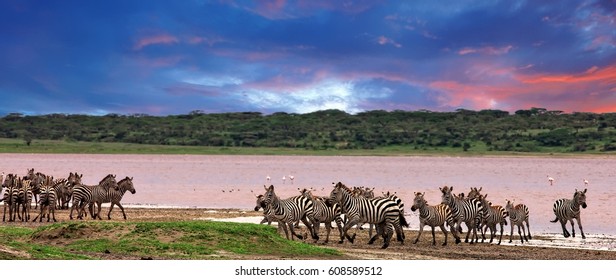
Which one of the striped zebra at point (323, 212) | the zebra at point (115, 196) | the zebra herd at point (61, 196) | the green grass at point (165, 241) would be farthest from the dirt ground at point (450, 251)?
the zebra herd at point (61, 196)

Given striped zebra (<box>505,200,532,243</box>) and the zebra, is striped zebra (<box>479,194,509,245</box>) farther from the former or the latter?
the zebra

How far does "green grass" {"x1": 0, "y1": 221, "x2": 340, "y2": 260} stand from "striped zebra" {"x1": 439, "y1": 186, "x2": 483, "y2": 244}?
8.07 meters

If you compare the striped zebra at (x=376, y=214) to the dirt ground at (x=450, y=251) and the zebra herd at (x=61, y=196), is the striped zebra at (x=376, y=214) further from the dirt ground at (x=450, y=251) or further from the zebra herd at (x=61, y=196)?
the zebra herd at (x=61, y=196)

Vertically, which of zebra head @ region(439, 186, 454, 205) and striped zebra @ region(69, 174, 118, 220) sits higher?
zebra head @ region(439, 186, 454, 205)

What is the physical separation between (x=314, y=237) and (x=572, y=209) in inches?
469

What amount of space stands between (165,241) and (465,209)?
40.4ft

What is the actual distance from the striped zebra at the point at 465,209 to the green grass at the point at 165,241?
807 cm

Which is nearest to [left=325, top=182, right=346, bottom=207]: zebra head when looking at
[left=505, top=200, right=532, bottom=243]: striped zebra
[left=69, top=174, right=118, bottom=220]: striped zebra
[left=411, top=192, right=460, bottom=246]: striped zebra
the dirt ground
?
the dirt ground

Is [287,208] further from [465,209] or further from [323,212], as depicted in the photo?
[465,209]

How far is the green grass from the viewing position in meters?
20.7

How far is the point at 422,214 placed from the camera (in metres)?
28.4

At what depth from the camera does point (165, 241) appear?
21.8 m

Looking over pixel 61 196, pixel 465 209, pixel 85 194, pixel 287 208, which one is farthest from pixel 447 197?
pixel 61 196
